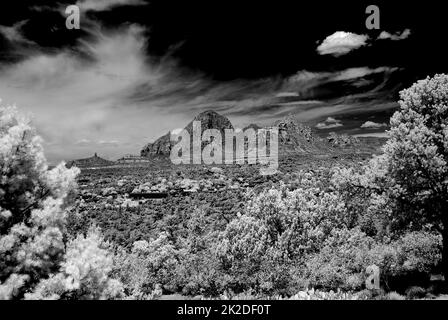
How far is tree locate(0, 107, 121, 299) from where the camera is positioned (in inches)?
256

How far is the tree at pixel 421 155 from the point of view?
40.3 feet

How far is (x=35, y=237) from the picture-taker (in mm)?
6621

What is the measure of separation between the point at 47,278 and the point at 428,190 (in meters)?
12.5

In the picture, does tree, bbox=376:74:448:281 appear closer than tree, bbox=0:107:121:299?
No

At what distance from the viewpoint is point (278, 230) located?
867 inches

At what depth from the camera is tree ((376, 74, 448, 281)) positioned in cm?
1227

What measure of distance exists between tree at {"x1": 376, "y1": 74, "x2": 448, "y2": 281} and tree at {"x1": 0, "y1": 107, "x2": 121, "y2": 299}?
10.6 m

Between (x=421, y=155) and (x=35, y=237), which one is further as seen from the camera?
(x=421, y=155)

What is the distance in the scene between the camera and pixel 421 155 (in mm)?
12312

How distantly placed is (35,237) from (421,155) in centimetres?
1195

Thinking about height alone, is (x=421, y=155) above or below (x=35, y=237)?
above

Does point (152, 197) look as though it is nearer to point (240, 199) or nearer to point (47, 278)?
point (240, 199)

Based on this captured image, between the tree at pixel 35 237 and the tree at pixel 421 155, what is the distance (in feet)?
34.7
